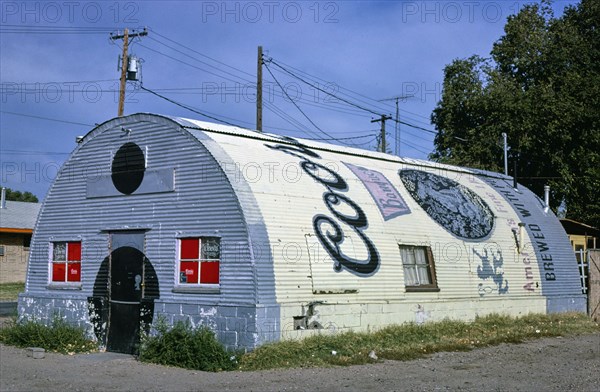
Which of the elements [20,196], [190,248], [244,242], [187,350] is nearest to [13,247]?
[190,248]

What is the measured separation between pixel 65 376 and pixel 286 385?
356cm

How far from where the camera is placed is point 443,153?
4231 centimetres

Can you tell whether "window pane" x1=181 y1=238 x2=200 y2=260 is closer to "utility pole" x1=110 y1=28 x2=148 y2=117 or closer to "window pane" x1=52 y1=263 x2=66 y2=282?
"window pane" x1=52 y1=263 x2=66 y2=282

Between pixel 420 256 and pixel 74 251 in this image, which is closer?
pixel 74 251

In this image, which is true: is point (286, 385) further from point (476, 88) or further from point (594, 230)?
point (476, 88)

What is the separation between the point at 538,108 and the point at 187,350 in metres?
28.6

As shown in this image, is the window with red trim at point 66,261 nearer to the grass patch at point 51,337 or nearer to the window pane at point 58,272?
the window pane at point 58,272

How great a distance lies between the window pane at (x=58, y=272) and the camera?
17.1 m

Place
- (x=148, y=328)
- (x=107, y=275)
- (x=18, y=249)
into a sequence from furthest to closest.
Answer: (x=18, y=249) < (x=107, y=275) < (x=148, y=328)

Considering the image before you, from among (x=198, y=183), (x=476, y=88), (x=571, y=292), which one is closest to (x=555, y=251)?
(x=571, y=292)

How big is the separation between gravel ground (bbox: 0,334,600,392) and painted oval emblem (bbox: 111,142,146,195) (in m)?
3.56

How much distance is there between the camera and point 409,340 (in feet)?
50.5

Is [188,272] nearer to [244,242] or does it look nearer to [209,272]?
[209,272]

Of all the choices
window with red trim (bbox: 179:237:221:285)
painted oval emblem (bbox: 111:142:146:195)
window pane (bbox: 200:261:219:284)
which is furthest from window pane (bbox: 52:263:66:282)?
window pane (bbox: 200:261:219:284)
